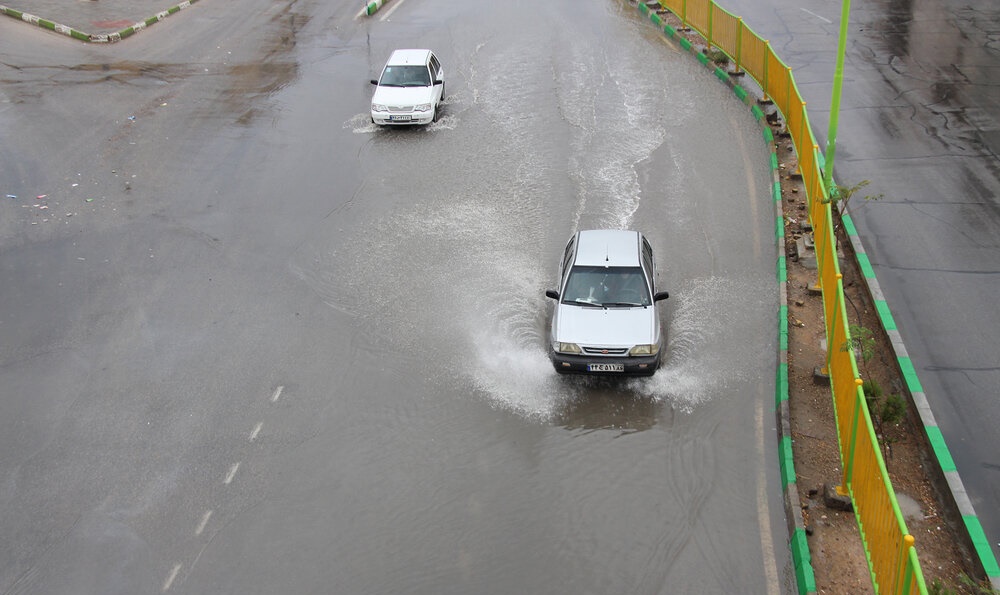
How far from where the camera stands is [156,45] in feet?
95.5

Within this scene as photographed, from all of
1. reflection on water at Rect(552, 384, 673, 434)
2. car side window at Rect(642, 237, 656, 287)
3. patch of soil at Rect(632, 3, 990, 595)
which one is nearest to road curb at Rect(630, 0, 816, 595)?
patch of soil at Rect(632, 3, 990, 595)

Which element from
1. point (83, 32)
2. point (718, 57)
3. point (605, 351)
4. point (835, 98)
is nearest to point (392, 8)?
point (83, 32)

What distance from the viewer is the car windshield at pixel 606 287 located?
511 inches

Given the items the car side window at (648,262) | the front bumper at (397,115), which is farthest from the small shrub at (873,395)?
the front bumper at (397,115)

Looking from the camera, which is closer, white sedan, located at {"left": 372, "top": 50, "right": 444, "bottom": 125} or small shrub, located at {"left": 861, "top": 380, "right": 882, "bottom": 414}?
small shrub, located at {"left": 861, "top": 380, "right": 882, "bottom": 414}

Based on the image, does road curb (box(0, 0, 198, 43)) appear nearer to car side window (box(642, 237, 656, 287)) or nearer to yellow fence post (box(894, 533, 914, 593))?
car side window (box(642, 237, 656, 287))

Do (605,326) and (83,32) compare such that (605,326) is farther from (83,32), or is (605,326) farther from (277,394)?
(83,32)

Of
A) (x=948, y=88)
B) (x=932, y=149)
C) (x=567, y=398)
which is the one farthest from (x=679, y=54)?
(x=567, y=398)

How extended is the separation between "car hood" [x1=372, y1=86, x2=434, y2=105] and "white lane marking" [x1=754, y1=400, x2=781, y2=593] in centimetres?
1329

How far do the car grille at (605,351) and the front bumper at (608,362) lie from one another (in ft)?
0.23

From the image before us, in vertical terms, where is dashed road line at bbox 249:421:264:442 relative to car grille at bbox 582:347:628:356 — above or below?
below

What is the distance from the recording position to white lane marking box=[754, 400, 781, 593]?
30.8 ft

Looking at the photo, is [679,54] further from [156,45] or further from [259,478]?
[259,478]

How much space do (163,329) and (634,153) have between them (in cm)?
1079
